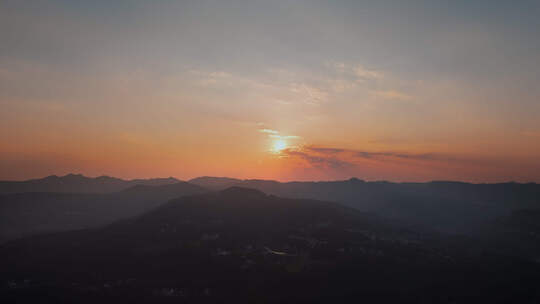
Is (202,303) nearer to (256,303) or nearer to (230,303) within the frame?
(230,303)

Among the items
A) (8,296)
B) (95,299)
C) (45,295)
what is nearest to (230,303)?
(95,299)

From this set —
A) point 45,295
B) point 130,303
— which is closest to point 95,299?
point 130,303

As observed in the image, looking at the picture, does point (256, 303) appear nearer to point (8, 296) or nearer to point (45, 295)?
point (45, 295)

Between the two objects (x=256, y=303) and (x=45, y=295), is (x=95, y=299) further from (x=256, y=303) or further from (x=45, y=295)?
(x=256, y=303)

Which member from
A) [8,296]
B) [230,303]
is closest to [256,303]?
[230,303]

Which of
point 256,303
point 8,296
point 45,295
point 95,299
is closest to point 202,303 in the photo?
point 256,303

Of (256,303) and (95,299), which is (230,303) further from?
(95,299)
